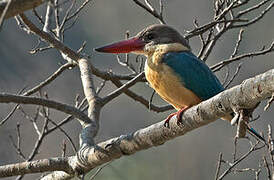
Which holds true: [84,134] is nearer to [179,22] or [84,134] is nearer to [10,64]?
[10,64]

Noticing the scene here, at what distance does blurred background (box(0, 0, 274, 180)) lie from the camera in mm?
9320

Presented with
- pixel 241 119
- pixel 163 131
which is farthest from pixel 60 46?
pixel 241 119

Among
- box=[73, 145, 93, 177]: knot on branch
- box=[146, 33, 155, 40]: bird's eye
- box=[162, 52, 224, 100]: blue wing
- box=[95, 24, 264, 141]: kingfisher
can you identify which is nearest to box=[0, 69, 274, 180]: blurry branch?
box=[73, 145, 93, 177]: knot on branch

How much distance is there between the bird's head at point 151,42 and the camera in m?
4.48

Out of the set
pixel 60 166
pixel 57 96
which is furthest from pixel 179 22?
pixel 60 166

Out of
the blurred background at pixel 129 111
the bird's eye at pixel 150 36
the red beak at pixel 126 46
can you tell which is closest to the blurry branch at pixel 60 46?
the red beak at pixel 126 46

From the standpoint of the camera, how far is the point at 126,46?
461 cm

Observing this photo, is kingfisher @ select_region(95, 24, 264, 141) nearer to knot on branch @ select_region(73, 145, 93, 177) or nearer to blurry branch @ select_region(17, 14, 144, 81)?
blurry branch @ select_region(17, 14, 144, 81)

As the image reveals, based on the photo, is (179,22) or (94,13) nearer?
(179,22)

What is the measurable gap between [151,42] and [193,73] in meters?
0.45

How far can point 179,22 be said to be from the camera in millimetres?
15297

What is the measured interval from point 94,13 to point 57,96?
7.53m

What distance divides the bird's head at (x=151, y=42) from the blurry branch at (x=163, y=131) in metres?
1.13

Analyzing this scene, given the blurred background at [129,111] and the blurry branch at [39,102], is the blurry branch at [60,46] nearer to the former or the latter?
the blurry branch at [39,102]
